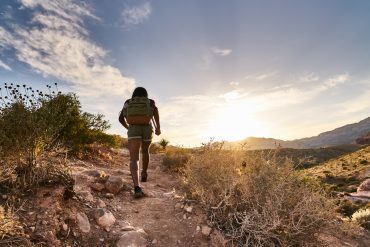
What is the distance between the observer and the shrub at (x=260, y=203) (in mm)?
4301

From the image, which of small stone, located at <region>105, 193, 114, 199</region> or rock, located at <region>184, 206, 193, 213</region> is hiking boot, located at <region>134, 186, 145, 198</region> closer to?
small stone, located at <region>105, 193, 114, 199</region>

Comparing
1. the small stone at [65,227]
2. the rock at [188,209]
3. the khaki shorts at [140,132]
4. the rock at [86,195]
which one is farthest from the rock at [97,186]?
the rock at [188,209]

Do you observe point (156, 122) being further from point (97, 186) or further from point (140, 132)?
point (97, 186)

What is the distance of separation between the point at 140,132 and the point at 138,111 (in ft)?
1.36

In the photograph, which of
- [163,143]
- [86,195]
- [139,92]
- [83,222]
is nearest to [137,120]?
[139,92]

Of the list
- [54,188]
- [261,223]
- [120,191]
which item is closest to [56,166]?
[54,188]

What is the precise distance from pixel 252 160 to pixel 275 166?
1.62ft

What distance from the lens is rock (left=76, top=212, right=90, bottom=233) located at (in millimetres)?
4375

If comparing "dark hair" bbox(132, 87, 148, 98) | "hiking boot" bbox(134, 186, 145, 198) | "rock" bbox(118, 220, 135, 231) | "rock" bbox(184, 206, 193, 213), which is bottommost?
"rock" bbox(118, 220, 135, 231)

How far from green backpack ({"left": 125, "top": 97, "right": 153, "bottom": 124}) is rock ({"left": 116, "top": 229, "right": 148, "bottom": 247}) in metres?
2.39

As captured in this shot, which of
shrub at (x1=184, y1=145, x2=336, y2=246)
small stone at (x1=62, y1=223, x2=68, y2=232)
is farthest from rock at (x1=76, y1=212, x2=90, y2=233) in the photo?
shrub at (x1=184, y1=145, x2=336, y2=246)

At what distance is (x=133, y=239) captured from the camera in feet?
14.2

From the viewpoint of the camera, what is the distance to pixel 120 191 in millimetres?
6035

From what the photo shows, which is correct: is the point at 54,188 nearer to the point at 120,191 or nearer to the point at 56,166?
the point at 56,166
